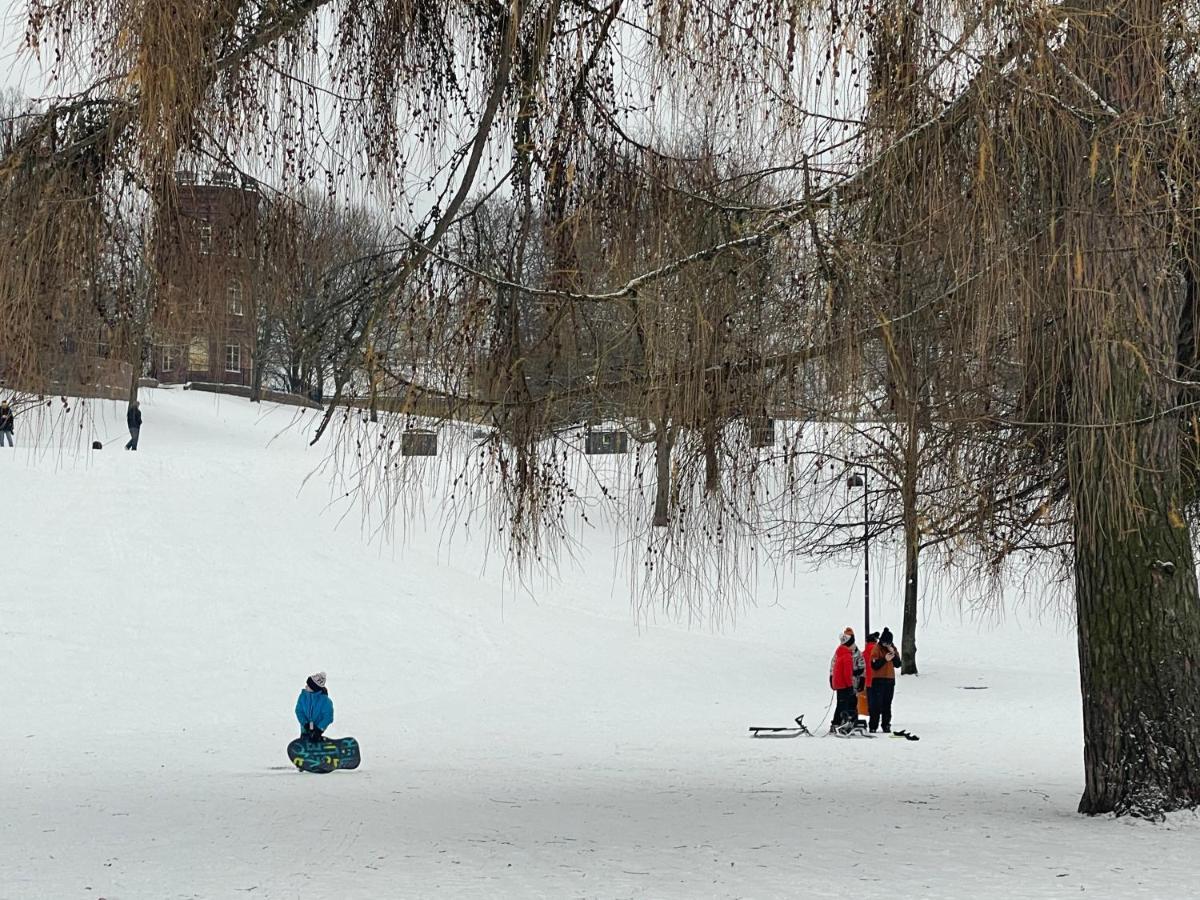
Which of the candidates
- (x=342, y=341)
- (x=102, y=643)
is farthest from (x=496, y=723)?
(x=342, y=341)

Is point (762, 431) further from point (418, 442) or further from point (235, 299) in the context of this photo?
point (235, 299)

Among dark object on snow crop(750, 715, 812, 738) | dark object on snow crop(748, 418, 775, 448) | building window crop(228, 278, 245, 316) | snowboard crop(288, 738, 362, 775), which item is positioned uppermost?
building window crop(228, 278, 245, 316)

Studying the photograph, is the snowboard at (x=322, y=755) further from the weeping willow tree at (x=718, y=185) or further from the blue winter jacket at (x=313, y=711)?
the weeping willow tree at (x=718, y=185)

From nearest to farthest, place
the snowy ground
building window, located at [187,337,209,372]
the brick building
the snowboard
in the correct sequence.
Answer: the brick building, building window, located at [187,337,209,372], the snowy ground, the snowboard

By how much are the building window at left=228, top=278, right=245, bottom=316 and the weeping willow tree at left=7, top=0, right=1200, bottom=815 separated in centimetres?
51

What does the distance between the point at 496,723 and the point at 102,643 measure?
636 cm

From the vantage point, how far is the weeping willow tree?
5.32 m

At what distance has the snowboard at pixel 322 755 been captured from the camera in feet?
44.3

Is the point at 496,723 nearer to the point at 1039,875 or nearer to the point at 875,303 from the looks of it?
the point at 1039,875

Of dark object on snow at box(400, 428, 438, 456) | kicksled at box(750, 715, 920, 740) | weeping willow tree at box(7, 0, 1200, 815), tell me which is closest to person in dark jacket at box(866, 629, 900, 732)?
kicksled at box(750, 715, 920, 740)

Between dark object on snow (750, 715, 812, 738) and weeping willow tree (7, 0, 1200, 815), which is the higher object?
weeping willow tree (7, 0, 1200, 815)

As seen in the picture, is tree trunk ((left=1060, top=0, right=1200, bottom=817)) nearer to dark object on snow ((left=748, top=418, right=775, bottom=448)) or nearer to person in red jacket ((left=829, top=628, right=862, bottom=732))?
dark object on snow ((left=748, top=418, right=775, bottom=448))

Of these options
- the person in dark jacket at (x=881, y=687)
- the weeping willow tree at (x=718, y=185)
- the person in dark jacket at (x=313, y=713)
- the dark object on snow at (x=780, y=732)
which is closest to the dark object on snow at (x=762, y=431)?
the weeping willow tree at (x=718, y=185)

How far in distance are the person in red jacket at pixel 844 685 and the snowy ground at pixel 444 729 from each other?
0.80 m
